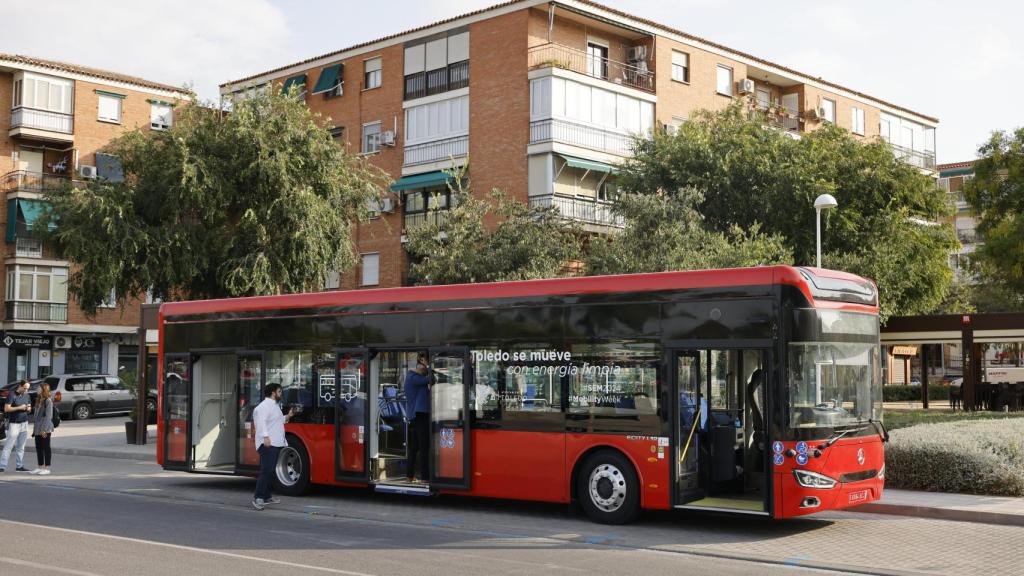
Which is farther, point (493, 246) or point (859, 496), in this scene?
point (493, 246)

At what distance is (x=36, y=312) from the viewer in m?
49.2

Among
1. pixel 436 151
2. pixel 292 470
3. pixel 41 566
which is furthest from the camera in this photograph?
pixel 436 151

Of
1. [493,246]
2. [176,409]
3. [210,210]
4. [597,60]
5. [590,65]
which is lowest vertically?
[176,409]

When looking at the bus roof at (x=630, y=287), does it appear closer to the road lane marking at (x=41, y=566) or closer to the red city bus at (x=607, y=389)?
the red city bus at (x=607, y=389)

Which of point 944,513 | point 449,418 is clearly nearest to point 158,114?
point 449,418

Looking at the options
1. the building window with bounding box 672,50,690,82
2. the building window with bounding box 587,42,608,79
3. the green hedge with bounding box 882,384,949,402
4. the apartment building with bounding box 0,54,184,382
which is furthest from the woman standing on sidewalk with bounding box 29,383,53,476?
the green hedge with bounding box 882,384,949,402

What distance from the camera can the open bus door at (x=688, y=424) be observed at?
1220 centimetres

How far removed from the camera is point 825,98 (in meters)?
48.2

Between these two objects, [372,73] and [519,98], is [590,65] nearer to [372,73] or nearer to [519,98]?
[519,98]

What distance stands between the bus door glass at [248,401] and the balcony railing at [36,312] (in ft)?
122

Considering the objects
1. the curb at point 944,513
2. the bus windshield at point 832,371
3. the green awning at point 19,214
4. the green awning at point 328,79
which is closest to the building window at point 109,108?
the green awning at point 19,214

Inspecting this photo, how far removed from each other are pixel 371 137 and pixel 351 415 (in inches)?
1154

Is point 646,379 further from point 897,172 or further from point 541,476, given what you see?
point 897,172

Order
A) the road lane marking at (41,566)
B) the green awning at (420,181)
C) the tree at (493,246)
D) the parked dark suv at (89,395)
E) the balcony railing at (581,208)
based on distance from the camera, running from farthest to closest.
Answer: the parked dark suv at (89,395), the green awning at (420,181), the balcony railing at (581,208), the tree at (493,246), the road lane marking at (41,566)
